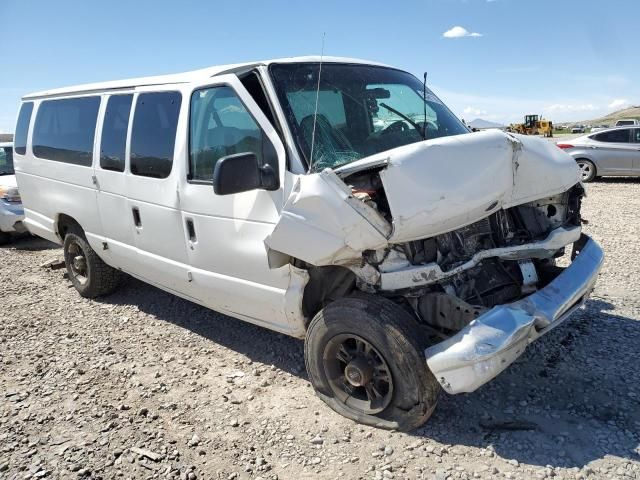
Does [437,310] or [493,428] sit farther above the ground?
[437,310]

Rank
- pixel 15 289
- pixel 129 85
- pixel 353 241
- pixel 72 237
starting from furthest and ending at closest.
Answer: pixel 15 289
pixel 72 237
pixel 129 85
pixel 353 241

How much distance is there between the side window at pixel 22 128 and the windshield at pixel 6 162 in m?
3.75

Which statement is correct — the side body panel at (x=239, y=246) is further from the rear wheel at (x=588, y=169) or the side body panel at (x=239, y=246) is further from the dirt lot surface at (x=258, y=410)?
the rear wheel at (x=588, y=169)

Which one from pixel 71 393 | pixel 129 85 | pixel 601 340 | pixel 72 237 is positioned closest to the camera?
pixel 71 393

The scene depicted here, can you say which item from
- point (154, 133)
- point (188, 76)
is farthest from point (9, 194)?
point (188, 76)

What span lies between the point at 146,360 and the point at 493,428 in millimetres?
2724

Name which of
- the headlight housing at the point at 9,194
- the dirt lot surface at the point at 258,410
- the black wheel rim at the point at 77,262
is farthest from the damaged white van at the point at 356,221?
the headlight housing at the point at 9,194

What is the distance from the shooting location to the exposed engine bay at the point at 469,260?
2.88 meters

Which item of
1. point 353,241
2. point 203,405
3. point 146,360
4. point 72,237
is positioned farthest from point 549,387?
point 72,237

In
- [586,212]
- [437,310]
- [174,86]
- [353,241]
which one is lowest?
[586,212]

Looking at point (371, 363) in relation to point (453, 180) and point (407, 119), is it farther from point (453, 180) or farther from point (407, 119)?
point (407, 119)

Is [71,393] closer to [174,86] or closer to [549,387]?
[174,86]

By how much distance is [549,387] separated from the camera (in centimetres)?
341

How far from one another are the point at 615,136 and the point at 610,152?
0.41 metres
